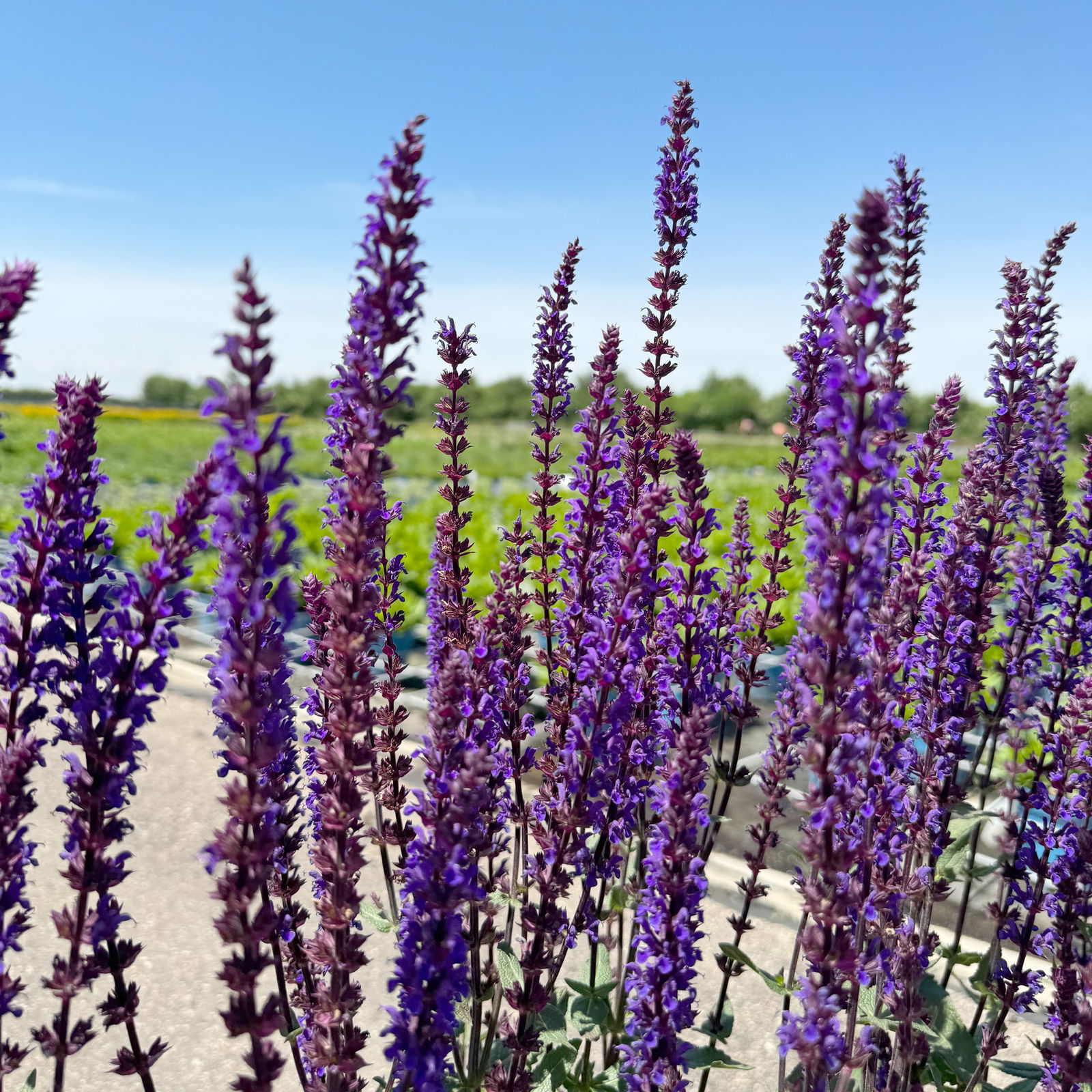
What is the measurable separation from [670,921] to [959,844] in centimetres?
227

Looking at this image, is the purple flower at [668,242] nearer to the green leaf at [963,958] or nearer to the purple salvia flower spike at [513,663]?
the purple salvia flower spike at [513,663]

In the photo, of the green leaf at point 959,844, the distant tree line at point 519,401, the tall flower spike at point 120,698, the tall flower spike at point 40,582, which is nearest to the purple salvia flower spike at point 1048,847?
the green leaf at point 959,844

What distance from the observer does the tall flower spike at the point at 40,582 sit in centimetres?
213

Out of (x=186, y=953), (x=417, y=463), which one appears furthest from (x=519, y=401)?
(x=186, y=953)

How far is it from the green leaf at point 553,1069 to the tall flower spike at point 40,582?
163 cm

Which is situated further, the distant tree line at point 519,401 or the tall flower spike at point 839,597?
the distant tree line at point 519,401

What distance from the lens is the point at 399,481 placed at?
33125 mm

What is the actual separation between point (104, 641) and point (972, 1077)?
326cm

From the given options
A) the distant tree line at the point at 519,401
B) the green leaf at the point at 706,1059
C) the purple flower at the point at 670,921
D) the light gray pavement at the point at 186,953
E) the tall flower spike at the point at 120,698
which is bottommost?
the light gray pavement at the point at 186,953

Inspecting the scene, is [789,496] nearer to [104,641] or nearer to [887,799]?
[887,799]

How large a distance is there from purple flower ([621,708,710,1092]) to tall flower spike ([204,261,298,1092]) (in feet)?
3.07

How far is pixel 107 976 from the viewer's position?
17.3ft

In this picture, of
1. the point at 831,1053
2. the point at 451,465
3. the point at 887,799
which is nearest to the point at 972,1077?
the point at 887,799

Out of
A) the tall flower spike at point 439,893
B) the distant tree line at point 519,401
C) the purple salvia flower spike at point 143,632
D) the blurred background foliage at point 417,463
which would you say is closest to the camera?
the purple salvia flower spike at point 143,632
